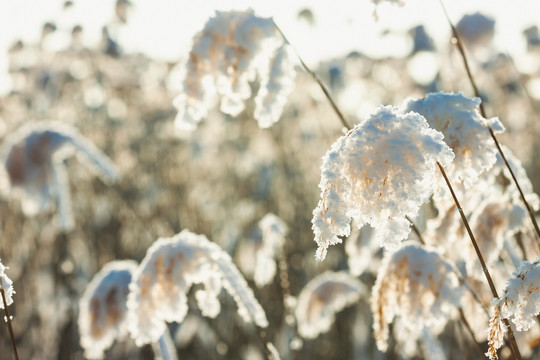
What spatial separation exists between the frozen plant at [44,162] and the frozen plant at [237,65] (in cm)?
121

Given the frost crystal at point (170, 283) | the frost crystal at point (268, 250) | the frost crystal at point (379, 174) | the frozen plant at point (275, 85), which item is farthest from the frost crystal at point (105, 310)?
the frost crystal at point (379, 174)

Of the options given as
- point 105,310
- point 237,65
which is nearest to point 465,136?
point 237,65

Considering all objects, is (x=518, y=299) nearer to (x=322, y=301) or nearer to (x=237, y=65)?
(x=237, y=65)

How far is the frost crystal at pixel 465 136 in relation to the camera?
1164mm

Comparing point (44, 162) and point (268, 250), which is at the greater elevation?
point (44, 162)

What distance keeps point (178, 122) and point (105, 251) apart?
3.01 meters

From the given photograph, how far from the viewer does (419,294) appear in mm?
1448

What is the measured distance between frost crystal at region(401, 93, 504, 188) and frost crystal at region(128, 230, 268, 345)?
62 cm

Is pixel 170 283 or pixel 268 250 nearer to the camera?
pixel 170 283

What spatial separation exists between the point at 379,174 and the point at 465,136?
1.04 feet

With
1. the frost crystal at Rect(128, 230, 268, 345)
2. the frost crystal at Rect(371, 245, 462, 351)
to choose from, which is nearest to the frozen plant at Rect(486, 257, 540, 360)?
the frost crystal at Rect(371, 245, 462, 351)

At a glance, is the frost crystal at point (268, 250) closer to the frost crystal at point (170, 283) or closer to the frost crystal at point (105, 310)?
the frost crystal at point (105, 310)

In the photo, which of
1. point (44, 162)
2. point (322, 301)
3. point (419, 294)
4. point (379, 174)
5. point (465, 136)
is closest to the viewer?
point (379, 174)

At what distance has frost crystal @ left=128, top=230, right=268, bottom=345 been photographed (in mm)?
1465
